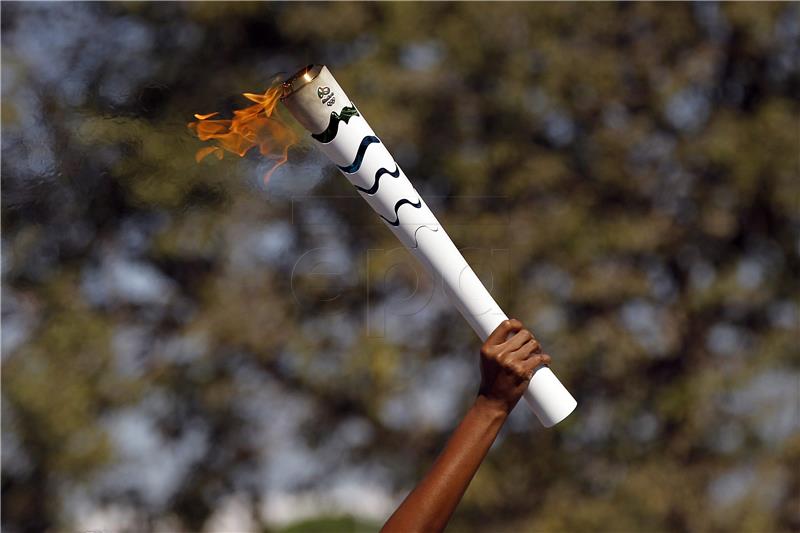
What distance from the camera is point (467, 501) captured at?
975 centimetres

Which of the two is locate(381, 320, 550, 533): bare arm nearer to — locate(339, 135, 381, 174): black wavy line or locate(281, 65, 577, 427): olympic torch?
locate(281, 65, 577, 427): olympic torch

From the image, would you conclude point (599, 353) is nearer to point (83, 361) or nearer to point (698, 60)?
point (698, 60)

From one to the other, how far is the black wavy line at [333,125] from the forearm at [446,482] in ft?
2.47

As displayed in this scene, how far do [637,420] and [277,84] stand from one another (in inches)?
327

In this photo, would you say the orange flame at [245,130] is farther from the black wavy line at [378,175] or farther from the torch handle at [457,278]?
the torch handle at [457,278]

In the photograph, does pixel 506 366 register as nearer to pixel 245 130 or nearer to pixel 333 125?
pixel 333 125

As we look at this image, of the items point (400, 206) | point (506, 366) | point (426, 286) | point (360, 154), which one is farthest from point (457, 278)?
point (426, 286)

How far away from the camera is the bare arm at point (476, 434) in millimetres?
2008

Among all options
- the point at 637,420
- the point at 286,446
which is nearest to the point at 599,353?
the point at 637,420

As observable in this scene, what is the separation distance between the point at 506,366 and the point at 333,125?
0.69m

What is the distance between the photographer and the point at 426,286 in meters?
9.20

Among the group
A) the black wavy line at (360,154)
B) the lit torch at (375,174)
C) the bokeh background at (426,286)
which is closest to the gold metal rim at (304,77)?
the lit torch at (375,174)

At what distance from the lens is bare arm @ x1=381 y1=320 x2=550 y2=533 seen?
2008 mm

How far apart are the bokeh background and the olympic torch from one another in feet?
21.4
